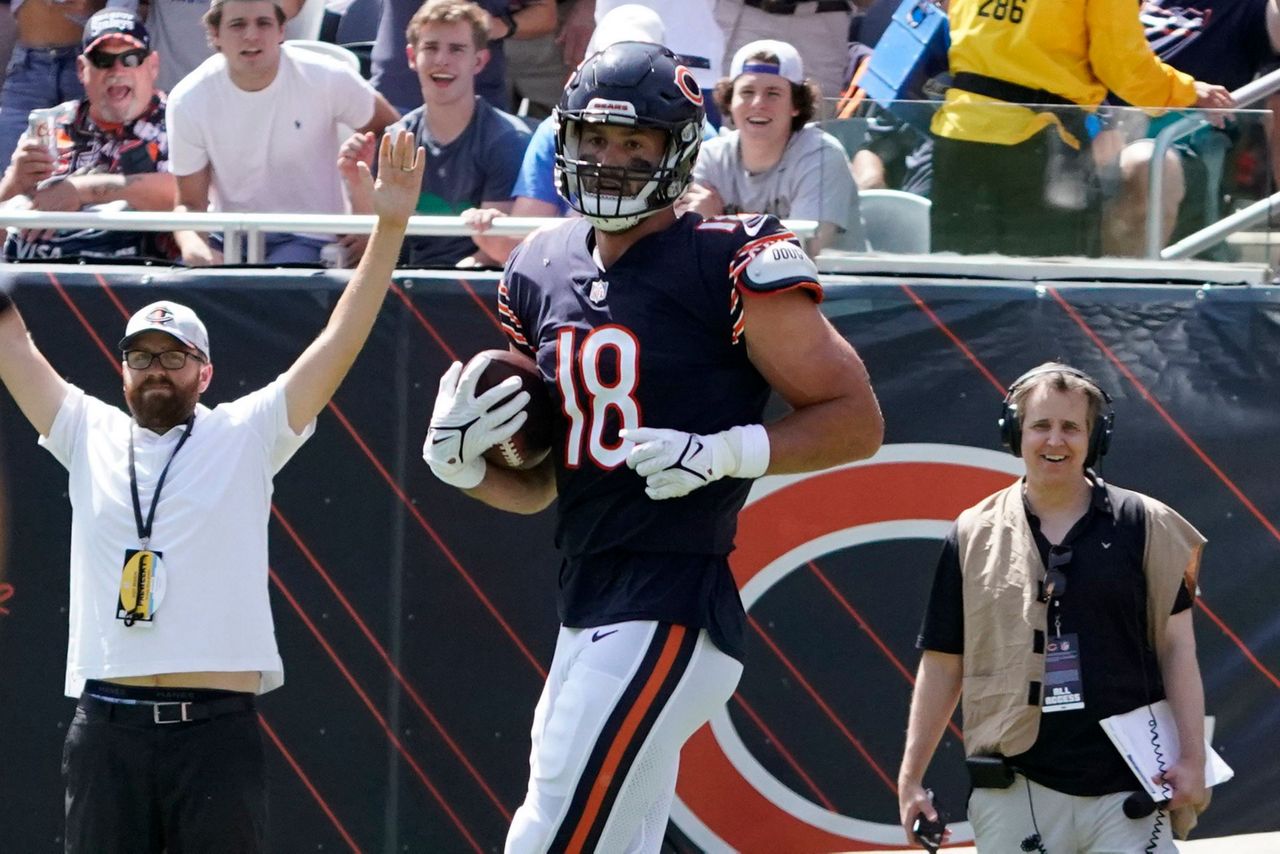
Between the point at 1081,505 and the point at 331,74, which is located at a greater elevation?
the point at 331,74

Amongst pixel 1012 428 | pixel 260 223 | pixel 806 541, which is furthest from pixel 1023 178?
pixel 260 223

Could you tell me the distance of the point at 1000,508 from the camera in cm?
444

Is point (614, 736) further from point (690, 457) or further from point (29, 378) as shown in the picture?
point (29, 378)

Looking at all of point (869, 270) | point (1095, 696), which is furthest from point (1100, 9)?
point (1095, 696)

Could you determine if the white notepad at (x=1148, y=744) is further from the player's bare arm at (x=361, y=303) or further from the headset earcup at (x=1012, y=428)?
the player's bare arm at (x=361, y=303)

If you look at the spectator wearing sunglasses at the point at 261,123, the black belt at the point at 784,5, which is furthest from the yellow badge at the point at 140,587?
the black belt at the point at 784,5

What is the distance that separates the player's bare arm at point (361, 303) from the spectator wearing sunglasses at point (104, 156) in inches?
68.8

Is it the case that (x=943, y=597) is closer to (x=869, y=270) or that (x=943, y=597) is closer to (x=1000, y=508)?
(x=1000, y=508)

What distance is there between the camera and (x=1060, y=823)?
4.25m

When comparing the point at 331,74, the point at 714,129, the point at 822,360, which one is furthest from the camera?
the point at 714,129

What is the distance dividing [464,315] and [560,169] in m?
2.22

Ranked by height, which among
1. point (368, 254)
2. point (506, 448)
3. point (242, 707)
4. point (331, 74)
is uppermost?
point (331, 74)

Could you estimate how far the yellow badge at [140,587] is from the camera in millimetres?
4621

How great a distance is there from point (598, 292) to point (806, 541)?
241 centimetres
